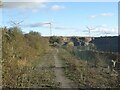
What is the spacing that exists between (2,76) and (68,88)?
2578mm

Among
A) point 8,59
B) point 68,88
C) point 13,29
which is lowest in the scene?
point 68,88

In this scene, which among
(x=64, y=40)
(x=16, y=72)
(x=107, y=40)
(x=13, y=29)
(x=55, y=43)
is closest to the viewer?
(x=16, y=72)

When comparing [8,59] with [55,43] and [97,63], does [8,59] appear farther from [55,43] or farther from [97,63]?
[55,43]

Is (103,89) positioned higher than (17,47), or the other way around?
(17,47)

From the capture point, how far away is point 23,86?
444 inches

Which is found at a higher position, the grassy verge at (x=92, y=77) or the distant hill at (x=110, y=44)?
the distant hill at (x=110, y=44)

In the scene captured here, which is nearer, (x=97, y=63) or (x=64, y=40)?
(x=97, y=63)

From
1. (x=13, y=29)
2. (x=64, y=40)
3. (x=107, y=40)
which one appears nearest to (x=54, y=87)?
(x=13, y=29)

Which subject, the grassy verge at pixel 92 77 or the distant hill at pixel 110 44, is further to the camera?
the distant hill at pixel 110 44

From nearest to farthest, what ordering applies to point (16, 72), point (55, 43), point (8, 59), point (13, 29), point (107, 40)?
1. point (8, 59)
2. point (16, 72)
3. point (13, 29)
4. point (107, 40)
5. point (55, 43)

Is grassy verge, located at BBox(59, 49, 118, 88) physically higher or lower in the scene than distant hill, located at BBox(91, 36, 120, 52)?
lower

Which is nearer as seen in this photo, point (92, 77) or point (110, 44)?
point (92, 77)

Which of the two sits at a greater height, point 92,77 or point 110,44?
point 110,44

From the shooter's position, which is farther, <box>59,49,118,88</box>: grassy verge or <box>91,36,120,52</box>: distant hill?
<box>91,36,120,52</box>: distant hill
